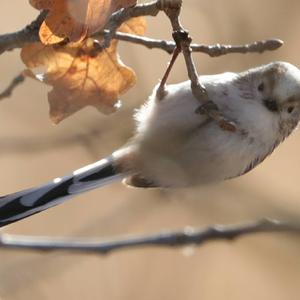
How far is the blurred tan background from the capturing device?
2.95 metres

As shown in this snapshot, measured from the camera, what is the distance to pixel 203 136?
7.11 ft

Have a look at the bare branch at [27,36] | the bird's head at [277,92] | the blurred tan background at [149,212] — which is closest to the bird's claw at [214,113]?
the bird's head at [277,92]

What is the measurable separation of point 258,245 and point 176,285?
420 millimetres

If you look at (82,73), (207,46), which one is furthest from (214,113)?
(82,73)

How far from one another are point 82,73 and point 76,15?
0.30m

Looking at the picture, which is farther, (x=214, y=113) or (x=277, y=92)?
(x=277, y=92)

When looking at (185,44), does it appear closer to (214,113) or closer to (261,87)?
(214,113)

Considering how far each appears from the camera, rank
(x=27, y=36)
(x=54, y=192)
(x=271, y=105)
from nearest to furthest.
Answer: (x=27, y=36) → (x=54, y=192) → (x=271, y=105)

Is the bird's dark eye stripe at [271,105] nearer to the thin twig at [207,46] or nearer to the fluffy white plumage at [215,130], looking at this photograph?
the fluffy white plumage at [215,130]

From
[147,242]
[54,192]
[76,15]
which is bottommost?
[147,242]

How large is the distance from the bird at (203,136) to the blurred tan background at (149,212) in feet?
1.44

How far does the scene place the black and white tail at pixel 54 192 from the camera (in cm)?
198

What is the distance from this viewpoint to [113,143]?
2.06 m

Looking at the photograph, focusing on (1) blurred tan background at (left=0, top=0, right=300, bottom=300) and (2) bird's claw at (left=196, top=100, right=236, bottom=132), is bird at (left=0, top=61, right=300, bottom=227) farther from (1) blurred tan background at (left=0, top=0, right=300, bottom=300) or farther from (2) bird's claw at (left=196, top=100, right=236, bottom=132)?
(1) blurred tan background at (left=0, top=0, right=300, bottom=300)
